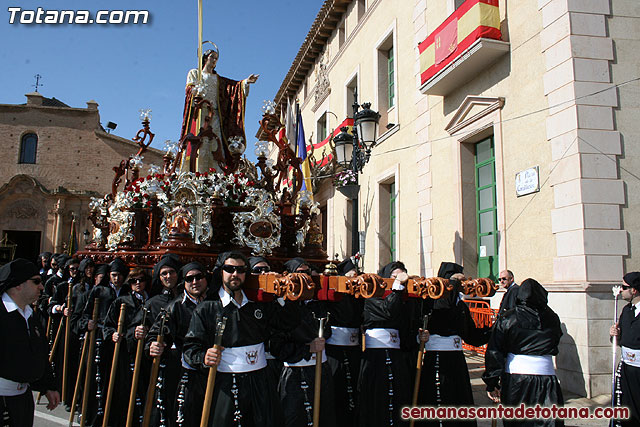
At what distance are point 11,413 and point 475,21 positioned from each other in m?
9.28

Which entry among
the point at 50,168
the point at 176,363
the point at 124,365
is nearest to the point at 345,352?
the point at 176,363

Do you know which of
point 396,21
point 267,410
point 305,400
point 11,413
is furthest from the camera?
point 396,21

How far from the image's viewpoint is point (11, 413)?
3.49 metres

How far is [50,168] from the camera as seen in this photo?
3375 cm

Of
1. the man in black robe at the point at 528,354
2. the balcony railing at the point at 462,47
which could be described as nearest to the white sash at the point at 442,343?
the man in black robe at the point at 528,354

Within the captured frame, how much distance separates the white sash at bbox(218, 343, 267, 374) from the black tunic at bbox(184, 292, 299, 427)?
32 mm

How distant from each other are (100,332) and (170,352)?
160 cm

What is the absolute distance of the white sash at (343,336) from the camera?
17.6 feet

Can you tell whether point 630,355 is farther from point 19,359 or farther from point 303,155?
point 303,155

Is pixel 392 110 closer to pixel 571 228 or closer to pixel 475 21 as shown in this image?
pixel 475 21

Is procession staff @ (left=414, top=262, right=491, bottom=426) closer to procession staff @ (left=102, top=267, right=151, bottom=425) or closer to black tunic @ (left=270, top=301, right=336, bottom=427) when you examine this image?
black tunic @ (left=270, top=301, right=336, bottom=427)

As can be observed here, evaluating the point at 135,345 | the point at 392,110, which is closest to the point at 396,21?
the point at 392,110

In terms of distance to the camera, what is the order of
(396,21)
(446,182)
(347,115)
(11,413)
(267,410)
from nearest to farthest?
1. (11,413)
2. (267,410)
3. (446,182)
4. (396,21)
5. (347,115)

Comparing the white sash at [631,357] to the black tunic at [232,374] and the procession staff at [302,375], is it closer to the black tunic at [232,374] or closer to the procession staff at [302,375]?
the procession staff at [302,375]
